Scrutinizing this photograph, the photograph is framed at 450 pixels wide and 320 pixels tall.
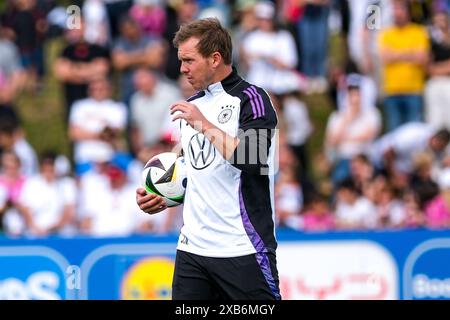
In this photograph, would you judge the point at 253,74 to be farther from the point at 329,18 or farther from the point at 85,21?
the point at 85,21

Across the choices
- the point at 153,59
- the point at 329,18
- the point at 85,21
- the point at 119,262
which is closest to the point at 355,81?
the point at 329,18

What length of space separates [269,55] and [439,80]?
2.18 meters

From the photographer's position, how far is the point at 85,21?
1498 cm

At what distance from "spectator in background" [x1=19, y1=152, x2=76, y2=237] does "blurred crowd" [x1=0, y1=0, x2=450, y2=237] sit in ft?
0.05

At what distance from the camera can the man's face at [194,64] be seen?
21.0 ft

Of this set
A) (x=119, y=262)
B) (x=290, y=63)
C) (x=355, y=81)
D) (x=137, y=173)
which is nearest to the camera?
(x=119, y=262)

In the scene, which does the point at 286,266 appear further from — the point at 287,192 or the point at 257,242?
the point at 257,242

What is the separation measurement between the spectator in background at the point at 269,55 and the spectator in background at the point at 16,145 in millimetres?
2813

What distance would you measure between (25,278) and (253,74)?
211 inches

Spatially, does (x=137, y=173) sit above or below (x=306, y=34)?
below

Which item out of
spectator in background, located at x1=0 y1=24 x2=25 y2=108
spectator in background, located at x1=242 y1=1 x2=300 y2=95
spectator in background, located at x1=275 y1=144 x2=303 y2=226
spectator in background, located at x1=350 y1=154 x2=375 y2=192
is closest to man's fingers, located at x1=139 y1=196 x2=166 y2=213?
spectator in background, located at x1=275 y1=144 x2=303 y2=226

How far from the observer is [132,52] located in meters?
15.0

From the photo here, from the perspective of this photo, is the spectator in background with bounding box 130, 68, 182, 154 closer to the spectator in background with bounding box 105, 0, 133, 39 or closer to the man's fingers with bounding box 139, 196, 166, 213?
the spectator in background with bounding box 105, 0, 133, 39

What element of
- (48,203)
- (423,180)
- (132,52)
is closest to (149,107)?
(132,52)
